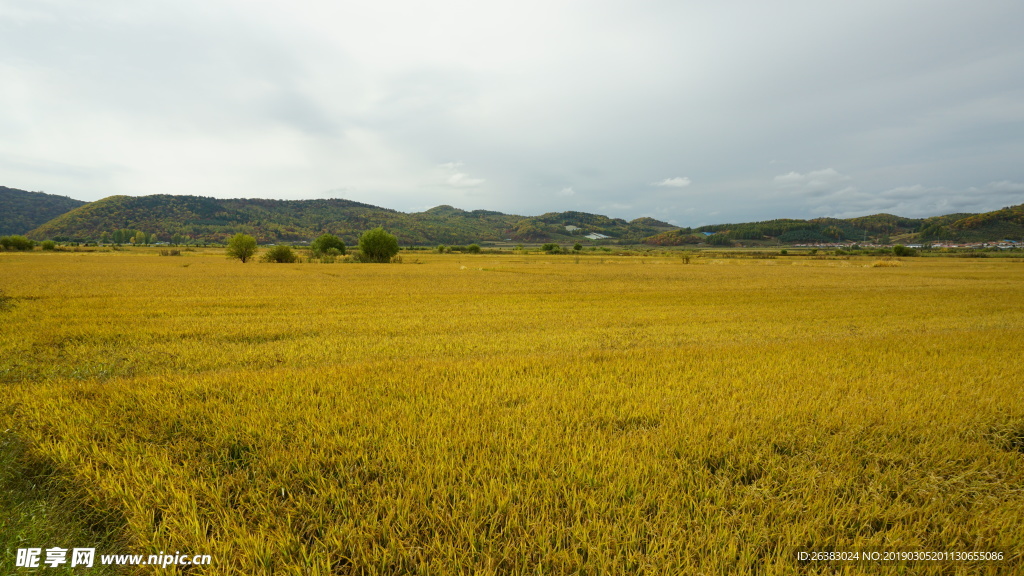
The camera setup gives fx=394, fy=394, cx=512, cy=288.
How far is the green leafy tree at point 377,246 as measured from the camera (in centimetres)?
6444

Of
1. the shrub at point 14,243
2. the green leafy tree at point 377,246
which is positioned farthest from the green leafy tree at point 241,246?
the shrub at point 14,243

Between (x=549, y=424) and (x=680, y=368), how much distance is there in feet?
12.8

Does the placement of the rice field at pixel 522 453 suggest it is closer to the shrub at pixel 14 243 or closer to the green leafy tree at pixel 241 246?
the green leafy tree at pixel 241 246

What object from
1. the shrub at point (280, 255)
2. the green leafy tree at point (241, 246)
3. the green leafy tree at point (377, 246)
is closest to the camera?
the green leafy tree at point (241, 246)

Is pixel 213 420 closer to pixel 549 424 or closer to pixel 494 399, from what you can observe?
pixel 494 399

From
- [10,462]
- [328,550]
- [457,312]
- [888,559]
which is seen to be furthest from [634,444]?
[457,312]

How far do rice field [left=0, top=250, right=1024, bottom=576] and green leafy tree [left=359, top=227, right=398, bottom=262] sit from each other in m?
56.6

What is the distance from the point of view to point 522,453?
4086mm

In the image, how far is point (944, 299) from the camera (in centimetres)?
2014

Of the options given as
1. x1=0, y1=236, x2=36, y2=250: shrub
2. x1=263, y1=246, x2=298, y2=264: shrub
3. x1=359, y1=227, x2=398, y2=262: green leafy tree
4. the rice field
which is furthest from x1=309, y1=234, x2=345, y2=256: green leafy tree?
x1=0, y1=236, x2=36, y2=250: shrub

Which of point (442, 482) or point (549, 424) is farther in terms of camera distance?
point (549, 424)

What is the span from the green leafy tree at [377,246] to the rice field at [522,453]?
56.6 metres

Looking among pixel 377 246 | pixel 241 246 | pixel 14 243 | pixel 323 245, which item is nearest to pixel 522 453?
pixel 377 246

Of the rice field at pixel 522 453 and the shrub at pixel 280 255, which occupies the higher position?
the shrub at pixel 280 255
